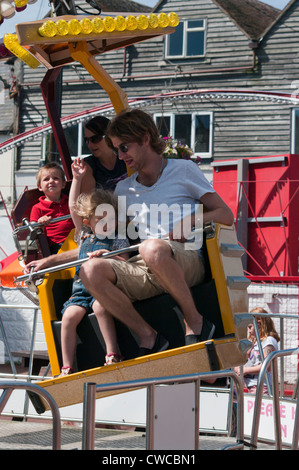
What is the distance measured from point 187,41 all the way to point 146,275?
52.3 feet

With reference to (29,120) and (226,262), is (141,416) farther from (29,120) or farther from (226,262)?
(29,120)

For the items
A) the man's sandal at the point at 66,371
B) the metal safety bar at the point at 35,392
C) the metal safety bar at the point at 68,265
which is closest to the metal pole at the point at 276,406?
the metal safety bar at the point at 68,265

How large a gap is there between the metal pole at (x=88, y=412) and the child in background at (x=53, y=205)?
2.20 metres

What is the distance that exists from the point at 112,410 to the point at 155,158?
1564 mm

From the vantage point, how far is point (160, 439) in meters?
2.65

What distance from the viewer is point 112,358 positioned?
358 cm

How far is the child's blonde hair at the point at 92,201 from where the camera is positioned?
149 inches

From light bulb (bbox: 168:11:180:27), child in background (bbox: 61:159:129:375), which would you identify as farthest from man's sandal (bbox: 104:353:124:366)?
light bulb (bbox: 168:11:180:27)

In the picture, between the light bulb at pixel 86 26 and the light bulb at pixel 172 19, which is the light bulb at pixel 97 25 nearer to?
the light bulb at pixel 86 26

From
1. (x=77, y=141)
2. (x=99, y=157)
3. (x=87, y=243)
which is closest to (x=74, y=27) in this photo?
(x=99, y=157)

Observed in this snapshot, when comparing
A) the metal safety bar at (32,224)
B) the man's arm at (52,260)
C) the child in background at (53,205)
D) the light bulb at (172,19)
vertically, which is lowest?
the man's arm at (52,260)

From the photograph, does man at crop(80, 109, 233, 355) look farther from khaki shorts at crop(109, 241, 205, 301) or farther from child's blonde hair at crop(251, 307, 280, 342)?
child's blonde hair at crop(251, 307, 280, 342)

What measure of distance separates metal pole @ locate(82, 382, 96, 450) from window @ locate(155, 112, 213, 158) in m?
16.1

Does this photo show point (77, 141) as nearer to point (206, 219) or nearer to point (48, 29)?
point (48, 29)
